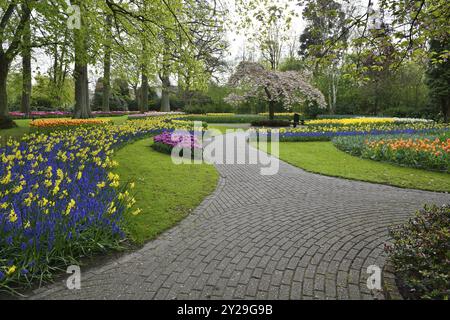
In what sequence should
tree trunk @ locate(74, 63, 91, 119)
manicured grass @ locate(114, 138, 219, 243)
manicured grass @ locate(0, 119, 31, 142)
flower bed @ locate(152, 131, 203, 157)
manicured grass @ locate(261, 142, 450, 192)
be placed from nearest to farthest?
manicured grass @ locate(114, 138, 219, 243)
manicured grass @ locate(261, 142, 450, 192)
flower bed @ locate(152, 131, 203, 157)
manicured grass @ locate(0, 119, 31, 142)
tree trunk @ locate(74, 63, 91, 119)

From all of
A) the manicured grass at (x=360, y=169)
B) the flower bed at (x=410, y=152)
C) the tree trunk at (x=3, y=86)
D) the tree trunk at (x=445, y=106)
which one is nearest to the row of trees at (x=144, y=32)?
the tree trunk at (x=3, y=86)

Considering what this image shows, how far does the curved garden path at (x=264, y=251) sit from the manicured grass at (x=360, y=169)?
95 centimetres

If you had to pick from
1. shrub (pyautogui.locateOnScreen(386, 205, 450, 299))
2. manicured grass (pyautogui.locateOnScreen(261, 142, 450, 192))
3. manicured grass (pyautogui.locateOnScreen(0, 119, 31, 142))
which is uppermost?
manicured grass (pyautogui.locateOnScreen(0, 119, 31, 142))

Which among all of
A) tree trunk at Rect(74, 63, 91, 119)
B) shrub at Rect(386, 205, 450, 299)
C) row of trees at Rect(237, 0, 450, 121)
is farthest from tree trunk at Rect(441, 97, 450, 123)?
tree trunk at Rect(74, 63, 91, 119)

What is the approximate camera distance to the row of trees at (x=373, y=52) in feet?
14.4

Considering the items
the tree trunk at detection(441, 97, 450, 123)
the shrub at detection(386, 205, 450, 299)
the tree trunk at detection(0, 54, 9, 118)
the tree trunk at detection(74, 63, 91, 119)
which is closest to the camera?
the shrub at detection(386, 205, 450, 299)

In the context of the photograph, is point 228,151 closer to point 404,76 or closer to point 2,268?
point 2,268

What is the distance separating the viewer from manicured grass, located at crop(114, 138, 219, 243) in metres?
4.80

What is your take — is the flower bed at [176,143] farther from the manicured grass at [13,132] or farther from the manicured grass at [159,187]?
the manicured grass at [13,132]

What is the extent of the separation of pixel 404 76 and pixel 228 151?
25.3m

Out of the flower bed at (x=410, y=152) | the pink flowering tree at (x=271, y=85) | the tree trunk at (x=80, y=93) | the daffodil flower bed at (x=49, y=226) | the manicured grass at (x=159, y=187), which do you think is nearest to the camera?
the daffodil flower bed at (x=49, y=226)

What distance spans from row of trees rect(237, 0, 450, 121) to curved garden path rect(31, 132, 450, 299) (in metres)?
2.53

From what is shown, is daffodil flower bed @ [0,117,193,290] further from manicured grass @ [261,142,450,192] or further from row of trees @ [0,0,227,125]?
manicured grass @ [261,142,450,192]

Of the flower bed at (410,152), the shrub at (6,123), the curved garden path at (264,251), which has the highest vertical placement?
the shrub at (6,123)
